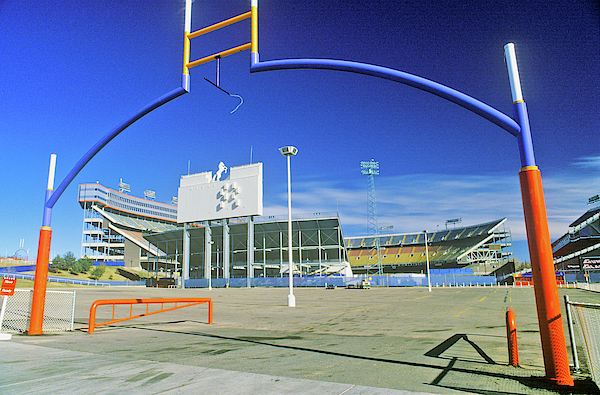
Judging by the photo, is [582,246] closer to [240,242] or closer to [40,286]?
[240,242]

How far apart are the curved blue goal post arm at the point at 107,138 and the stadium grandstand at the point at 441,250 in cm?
7564

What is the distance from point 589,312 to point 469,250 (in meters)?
93.2

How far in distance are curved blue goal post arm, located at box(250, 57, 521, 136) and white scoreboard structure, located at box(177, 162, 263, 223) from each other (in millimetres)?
48762

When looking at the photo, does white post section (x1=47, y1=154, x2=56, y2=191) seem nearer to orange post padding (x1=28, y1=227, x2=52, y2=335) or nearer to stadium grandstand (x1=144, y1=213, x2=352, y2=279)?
orange post padding (x1=28, y1=227, x2=52, y2=335)

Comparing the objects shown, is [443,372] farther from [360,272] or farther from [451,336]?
[360,272]

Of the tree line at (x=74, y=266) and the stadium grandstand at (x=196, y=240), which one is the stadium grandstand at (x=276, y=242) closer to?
the stadium grandstand at (x=196, y=240)

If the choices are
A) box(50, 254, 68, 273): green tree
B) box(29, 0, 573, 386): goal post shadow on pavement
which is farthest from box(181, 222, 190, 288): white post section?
box(29, 0, 573, 386): goal post shadow on pavement

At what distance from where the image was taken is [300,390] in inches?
185

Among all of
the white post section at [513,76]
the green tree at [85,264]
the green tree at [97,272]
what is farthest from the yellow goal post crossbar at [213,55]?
the green tree at [85,264]

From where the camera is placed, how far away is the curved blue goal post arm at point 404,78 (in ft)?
19.5

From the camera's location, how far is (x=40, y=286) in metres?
10.3

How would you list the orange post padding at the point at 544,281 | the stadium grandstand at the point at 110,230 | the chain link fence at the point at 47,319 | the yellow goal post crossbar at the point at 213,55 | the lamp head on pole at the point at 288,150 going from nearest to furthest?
the orange post padding at the point at 544,281 → the yellow goal post crossbar at the point at 213,55 → the chain link fence at the point at 47,319 → the lamp head on pole at the point at 288,150 → the stadium grandstand at the point at 110,230

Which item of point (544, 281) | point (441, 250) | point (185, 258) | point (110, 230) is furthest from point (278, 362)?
point (110, 230)

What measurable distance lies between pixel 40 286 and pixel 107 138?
4474mm
